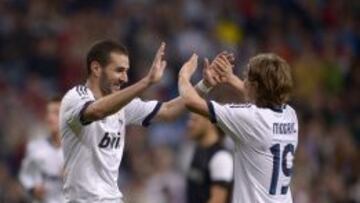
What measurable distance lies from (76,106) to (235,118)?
3.56 ft

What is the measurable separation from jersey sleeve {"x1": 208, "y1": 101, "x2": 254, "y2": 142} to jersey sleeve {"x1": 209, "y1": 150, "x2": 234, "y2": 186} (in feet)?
7.59

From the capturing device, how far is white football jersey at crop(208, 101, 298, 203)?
9.81m

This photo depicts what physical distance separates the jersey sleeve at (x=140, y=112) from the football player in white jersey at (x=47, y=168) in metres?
2.32

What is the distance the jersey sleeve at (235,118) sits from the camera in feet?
32.1

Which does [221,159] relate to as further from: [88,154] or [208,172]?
[88,154]

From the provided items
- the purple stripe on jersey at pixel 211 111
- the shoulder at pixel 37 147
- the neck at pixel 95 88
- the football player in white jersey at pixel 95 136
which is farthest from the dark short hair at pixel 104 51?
the shoulder at pixel 37 147

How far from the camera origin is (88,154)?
1023cm

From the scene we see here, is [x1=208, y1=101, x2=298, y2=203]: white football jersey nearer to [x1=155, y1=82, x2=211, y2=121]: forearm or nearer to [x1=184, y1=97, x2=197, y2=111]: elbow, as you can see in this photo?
[x1=184, y1=97, x2=197, y2=111]: elbow

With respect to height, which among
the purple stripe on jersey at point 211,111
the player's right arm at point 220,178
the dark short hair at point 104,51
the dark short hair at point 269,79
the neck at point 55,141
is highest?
the dark short hair at point 104,51

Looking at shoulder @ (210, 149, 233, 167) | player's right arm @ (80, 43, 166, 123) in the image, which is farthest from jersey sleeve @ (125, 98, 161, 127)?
shoulder @ (210, 149, 233, 167)

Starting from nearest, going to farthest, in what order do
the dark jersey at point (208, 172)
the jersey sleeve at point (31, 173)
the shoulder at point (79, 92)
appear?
the shoulder at point (79, 92) → the dark jersey at point (208, 172) → the jersey sleeve at point (31, 173)

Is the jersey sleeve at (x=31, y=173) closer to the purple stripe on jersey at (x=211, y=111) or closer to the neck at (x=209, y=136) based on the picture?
the neck at (x=209, y=136)

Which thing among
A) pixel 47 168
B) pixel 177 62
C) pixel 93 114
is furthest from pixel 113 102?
pixel 177 62

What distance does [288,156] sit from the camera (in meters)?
9.96
